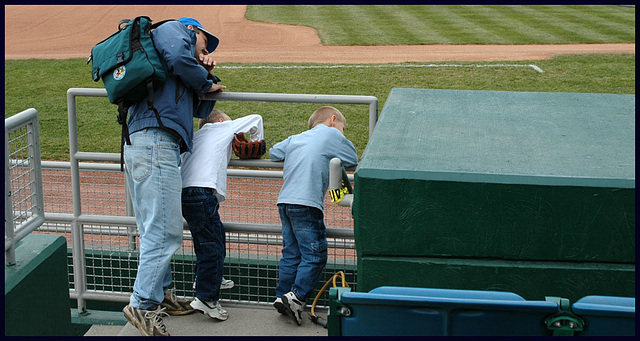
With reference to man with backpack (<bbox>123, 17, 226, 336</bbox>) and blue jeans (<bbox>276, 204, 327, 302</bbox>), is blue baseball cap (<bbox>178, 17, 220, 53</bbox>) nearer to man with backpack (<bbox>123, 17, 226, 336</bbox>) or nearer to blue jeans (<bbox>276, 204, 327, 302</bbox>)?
man with backpack (<bbox>123, 17, 226, 336</bbox>)

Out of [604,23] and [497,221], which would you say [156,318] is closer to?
[497,221]

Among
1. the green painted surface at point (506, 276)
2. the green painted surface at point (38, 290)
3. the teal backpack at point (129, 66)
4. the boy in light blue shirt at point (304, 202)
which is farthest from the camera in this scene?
the boy in light blue shirt at point (304, 202)

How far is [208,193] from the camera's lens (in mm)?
4152

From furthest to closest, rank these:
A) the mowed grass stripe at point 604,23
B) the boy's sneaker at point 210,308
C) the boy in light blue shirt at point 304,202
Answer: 1. the mowed grass stripe at point 604,23
2. the boy's sneaker at point 210,308
3. the boy in light blue shirt at point 304,202

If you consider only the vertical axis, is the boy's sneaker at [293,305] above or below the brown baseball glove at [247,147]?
below

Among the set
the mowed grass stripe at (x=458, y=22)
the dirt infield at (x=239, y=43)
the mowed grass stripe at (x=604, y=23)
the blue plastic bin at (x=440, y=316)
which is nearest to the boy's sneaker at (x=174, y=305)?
the blue plastic bin at (x=440, y=316)

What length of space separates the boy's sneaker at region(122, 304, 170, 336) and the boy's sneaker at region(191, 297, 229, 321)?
0.89ft

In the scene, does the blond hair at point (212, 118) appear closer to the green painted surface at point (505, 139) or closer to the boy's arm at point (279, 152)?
the boy's arm at point (279, 152)

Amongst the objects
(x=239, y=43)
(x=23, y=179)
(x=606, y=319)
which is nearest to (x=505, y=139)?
(x=606, y=319)

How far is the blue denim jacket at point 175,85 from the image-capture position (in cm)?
382

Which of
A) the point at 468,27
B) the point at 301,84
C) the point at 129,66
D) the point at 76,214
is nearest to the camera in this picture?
the point at 129,66

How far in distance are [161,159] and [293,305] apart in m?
1.09

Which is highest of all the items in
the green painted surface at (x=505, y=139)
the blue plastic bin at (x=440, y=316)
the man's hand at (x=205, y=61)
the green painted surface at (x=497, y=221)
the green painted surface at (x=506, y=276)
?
the man's hand at (x=205, y=61)

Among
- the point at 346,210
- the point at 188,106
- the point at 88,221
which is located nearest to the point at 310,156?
the point at 188,106
